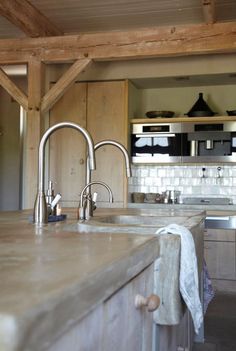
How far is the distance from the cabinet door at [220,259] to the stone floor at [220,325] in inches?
9.3

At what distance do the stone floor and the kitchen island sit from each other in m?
1.97

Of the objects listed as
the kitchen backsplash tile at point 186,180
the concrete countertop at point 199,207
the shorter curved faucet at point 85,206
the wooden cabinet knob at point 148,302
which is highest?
the kitchen backsplash tile at point 186,180

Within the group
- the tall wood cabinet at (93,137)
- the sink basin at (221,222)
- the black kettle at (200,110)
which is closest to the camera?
the sink basin at (221,222)

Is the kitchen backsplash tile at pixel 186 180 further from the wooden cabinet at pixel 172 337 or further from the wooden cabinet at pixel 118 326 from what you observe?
the wooden cabinet at pixel 118 326

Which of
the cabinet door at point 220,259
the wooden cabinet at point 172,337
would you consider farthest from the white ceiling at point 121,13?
the wooden cabinet at point 172,337

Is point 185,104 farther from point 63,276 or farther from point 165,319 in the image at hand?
point 63,276

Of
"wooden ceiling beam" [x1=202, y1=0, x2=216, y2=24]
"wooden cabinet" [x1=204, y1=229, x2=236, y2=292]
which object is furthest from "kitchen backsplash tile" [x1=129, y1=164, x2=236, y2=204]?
"wooden ceiling beam" [x1=202, y1=0, x2=216, y2=24]

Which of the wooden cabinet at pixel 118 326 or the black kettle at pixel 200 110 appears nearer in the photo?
→ the wooden cabinet at pixel 118 326

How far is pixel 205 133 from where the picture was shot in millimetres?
5266

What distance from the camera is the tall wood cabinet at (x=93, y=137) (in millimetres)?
5441

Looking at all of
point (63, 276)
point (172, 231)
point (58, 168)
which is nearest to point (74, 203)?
point (58, 168)

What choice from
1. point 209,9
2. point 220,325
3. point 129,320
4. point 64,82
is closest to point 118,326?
point 129,320

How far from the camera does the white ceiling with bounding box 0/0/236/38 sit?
169 inches

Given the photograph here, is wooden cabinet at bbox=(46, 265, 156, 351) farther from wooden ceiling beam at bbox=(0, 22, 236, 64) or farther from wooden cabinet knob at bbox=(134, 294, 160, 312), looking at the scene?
wooden ceiling beam at bbox=(0, 22, 236, 64)
